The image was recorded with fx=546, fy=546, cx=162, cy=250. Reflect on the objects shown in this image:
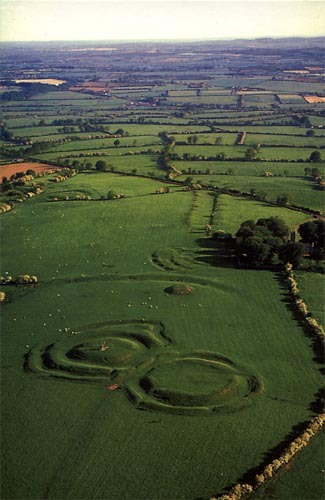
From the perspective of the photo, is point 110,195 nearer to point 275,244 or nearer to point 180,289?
point 275,244

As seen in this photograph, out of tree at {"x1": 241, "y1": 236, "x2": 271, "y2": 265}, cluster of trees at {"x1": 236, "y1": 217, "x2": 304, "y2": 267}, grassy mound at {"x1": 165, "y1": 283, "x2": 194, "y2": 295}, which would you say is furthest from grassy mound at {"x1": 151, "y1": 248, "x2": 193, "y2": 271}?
tree at {"x1": 241, "y1": 236, "x2": 271, "y2": 265}

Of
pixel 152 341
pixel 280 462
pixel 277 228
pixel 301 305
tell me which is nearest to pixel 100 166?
pixel 277 228

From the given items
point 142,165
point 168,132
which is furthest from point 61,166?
point 168,132

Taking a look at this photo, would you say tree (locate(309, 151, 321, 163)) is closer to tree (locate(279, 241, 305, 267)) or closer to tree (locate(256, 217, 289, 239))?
tree (locate(256, 217, 289, 239))

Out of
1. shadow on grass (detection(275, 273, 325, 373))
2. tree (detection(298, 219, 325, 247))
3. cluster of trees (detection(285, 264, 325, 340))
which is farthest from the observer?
tree (detection(298, 219, 325, 247))

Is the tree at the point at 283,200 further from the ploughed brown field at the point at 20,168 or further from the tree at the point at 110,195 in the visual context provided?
the ploughed brown field at the point at 20,168

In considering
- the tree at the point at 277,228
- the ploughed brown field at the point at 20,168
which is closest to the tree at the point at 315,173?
the tree at the point at 277,228

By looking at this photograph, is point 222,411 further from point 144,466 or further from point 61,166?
point 61,166
